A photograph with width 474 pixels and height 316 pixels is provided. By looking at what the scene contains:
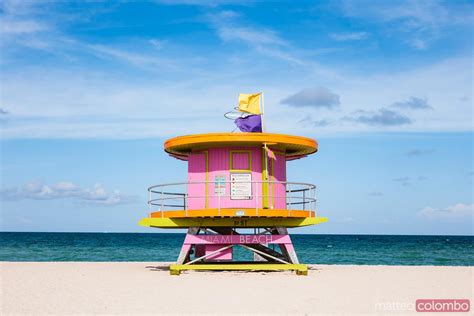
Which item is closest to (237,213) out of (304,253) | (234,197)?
(234,197)

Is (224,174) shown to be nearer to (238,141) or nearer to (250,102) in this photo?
(238,141)

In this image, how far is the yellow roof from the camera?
22312mm

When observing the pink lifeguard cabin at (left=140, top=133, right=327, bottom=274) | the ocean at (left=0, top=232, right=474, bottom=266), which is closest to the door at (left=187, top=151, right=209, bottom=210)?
the pink lifeguard cabin at (left=140, top=133, right=327, bottom=274)

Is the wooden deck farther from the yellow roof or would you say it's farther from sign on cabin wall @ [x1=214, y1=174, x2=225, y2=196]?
the yellow roof

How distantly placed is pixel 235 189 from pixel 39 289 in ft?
25.5

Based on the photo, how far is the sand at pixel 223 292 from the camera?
14.1m

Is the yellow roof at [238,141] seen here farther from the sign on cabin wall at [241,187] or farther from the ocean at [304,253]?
the ocean at [304,253]

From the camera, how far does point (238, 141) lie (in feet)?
73.4

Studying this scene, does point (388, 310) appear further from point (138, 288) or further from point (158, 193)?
point (158, 193)

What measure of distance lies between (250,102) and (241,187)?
12.3 ft

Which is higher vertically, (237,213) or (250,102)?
(250,102)

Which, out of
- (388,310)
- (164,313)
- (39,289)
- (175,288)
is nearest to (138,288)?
(175,288)

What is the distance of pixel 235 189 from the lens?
74.5 feet

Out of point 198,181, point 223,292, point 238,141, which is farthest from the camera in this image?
point 198,181
